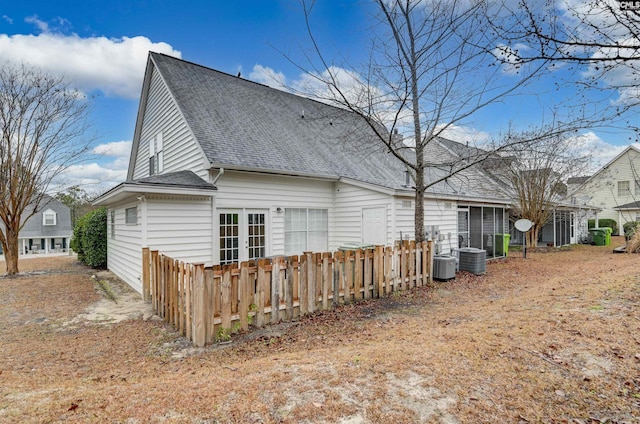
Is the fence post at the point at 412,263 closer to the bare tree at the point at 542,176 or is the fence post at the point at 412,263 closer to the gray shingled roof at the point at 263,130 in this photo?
the gray shingled roof at the point at 263,130

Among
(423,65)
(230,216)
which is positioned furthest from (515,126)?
(230,216)

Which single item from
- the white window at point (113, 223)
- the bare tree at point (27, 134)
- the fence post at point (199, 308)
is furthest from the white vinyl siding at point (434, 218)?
the bare tree at point (27, 134)

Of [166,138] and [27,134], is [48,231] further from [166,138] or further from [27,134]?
[166,138]

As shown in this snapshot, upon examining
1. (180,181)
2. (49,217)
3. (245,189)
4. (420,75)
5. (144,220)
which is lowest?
(144,220)

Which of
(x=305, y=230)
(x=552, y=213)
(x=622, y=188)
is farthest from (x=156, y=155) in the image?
(x=622, y=188)

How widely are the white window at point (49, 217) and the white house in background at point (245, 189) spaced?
118 ft

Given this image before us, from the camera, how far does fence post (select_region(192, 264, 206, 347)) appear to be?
4.73 metres

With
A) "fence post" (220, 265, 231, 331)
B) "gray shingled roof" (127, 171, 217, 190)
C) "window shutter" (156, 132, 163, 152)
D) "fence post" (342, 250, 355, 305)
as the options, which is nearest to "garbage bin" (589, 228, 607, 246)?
"fence post" (342, 250, 355, 305)

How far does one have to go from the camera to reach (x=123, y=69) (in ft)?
50.1

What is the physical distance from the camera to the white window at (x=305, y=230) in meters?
10.9

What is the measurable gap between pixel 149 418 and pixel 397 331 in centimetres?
354

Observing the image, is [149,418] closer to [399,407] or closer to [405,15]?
[399,407]

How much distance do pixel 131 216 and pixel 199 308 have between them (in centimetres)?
574

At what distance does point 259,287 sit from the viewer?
545 centimetres
